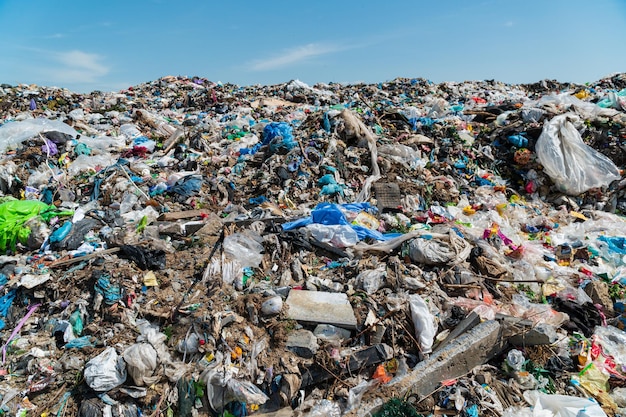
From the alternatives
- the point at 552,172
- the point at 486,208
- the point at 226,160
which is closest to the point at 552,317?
the point at 486,208

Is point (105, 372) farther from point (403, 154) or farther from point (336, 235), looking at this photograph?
point (403, 154)

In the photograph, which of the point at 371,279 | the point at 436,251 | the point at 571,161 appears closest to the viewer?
the point at 371,279

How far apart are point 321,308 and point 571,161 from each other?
5.23 metres

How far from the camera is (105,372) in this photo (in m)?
2.87

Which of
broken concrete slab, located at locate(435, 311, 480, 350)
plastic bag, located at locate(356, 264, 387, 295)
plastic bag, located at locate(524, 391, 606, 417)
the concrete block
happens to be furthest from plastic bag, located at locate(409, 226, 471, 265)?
plastic bag, located at locate(524, 391, 606, 417)

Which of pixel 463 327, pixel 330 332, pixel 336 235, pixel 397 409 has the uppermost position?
pixel 336 235

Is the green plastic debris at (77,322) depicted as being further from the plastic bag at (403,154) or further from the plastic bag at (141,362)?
the plastic bag at (403,154)

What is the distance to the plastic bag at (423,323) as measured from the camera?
10.4 feet

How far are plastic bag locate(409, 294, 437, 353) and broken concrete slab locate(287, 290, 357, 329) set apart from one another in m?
0.55

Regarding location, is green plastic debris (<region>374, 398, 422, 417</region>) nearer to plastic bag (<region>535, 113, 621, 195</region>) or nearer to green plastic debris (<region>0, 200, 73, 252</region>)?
green plastic debris (<region>0, 200, 73, 252</region>)

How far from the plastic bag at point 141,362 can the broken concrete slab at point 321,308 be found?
116 centimetres

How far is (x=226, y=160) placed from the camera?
22.9 ft

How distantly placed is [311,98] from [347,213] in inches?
316

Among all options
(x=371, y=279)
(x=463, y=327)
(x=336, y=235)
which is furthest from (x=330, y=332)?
(x=336, y=235)
